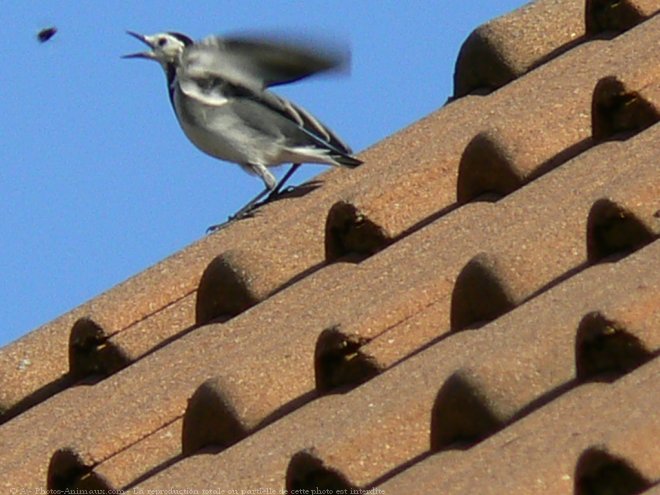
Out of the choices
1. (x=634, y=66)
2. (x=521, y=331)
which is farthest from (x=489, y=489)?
(x=634, y=66)

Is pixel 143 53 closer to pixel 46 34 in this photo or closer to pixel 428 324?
pixel 46 34

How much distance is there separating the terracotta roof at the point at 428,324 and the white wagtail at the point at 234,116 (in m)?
1.05

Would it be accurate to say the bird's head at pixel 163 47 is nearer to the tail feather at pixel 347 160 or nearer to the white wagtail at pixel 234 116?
the white wagtail at pixel 234 116

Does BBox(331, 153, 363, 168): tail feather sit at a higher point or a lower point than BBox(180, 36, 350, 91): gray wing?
lower

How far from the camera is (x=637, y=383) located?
2.71m

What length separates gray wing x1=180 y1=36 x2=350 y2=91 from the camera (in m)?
5.00

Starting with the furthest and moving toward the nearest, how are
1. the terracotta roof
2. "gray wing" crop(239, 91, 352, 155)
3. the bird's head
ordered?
1. the bird's head
2. "gray wing" crop(239, 91, 352, 155)
3. the terracotta roof

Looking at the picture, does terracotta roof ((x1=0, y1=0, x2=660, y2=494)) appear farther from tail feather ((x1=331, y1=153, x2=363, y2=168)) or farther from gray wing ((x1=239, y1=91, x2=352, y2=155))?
gray wing ((x1=239, y1=91, x2=352, y2=155))

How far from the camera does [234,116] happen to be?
6121 millimetres

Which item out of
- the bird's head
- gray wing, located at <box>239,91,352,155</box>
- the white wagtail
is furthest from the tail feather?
the bird's head

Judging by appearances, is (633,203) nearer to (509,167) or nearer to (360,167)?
(509,167)

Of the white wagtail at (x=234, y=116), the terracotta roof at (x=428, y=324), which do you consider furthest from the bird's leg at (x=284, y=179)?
the terracotta roof at (x=428, y=324)

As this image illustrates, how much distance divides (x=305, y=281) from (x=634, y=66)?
0.74 metres

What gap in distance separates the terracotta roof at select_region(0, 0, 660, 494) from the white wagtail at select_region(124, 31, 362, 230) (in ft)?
3.45
